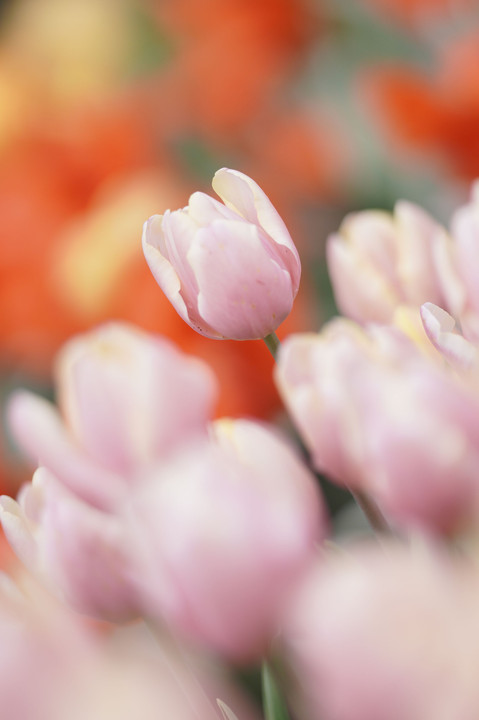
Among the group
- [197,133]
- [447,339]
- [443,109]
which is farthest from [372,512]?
[197,133]

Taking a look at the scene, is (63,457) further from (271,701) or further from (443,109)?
(443,109)

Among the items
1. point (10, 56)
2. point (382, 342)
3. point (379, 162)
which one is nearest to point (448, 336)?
point (382, 342)

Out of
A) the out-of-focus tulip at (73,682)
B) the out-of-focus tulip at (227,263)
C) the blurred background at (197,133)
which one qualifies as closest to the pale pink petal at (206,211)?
the out-of-focus tulip at (227,263)

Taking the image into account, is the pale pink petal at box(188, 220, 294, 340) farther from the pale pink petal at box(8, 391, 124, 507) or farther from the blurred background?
the blurred background

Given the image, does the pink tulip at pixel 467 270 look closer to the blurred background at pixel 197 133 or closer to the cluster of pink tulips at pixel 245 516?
the cluster of pink tulips at pixel 245 516

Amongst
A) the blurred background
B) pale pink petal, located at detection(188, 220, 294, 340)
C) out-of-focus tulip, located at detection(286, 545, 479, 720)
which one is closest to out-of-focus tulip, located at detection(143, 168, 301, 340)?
pale pink petal, located at detection(188, 220, 294, 340)

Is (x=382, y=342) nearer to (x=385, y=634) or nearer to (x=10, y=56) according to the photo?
(x=385, y=634)

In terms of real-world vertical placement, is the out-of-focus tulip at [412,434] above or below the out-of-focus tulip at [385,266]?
above
